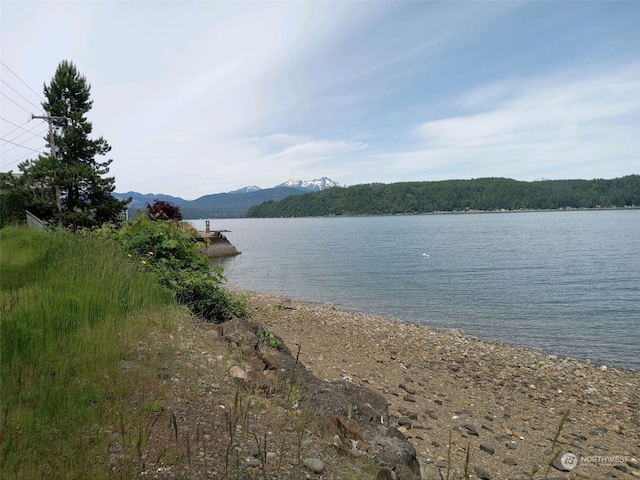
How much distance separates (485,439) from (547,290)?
20.4 meters

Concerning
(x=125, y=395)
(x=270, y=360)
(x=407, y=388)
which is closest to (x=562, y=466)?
(x=407, y=388)

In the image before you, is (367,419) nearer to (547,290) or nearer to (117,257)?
(117,257)

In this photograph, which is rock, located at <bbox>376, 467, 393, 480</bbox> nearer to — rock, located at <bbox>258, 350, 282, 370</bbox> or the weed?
rock, located at <bbox>258, 350, 282, 370</bbox>

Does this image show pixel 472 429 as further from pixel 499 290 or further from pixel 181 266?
pixel 499 290

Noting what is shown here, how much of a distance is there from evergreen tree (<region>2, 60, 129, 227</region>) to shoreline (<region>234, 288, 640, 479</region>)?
1537cm

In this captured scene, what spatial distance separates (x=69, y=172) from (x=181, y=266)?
1818 centimetres

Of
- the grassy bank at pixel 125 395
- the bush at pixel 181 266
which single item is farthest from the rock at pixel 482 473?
the bush at pixel 181 266

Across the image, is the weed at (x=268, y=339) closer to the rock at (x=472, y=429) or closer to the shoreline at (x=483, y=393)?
the shoreline at (x=483, y=393)

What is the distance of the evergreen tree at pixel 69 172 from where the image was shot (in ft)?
74.5

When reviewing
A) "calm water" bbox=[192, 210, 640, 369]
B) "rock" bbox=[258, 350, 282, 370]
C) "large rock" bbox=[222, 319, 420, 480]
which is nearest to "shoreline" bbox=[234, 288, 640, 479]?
"large rock" bbox=[222, 319, 420, 480]

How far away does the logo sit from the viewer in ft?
20.1

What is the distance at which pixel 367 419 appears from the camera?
16.7ft

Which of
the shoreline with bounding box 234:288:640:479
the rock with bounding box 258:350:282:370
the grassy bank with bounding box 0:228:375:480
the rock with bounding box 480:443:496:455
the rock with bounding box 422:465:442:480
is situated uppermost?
the grassy bank with bounding box 0:228:375:480

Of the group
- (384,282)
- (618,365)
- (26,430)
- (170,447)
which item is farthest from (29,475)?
(384,282)
